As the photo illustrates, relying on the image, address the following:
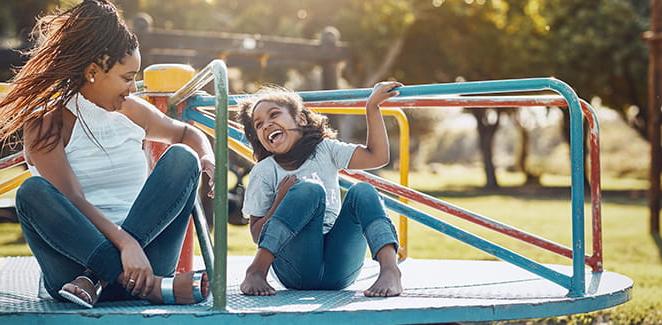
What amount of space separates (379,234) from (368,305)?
1.02 ft

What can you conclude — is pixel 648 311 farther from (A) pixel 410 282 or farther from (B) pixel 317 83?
(B) pixel 317 83

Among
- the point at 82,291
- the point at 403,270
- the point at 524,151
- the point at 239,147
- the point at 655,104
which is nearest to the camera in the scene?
the point at 82,291

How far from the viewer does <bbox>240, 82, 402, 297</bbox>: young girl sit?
103 inches

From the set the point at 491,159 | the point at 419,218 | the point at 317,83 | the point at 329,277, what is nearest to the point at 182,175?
the point at 329,277

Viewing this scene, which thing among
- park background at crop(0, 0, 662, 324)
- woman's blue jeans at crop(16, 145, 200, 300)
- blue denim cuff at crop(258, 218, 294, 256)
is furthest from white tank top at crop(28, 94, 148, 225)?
park background at crop(0, 0, 662, 324)

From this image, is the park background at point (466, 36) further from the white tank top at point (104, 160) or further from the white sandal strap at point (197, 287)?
the white sandal strap at point (197, 287)

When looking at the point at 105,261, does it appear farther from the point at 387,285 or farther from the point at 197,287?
the point at 387,285

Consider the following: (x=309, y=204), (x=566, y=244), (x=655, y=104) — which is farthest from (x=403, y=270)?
(x=655, y=104)

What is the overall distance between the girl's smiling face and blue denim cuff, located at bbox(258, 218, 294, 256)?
12.3 inches

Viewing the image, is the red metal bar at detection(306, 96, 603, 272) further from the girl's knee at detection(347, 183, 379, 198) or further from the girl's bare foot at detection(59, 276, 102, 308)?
the girl's bare foot at detection(59, 276, 102, 308)

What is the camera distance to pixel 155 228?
243 cm

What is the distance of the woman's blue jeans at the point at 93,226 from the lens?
2.34m

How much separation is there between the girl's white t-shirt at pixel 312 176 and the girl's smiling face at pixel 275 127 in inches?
2.3

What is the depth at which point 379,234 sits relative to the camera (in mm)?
2629
